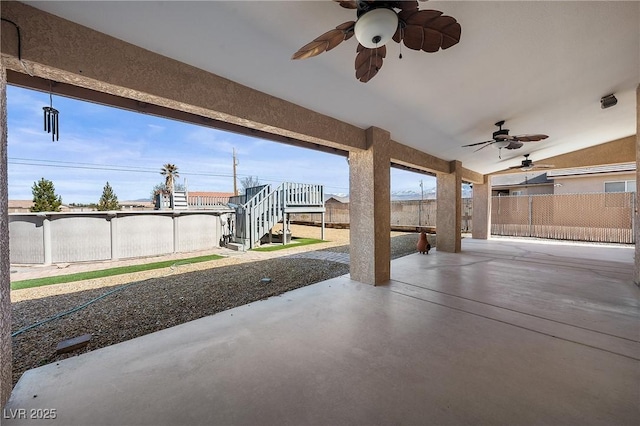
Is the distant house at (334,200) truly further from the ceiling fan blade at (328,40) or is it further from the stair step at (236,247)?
the ceiling fan blade at (328,40)

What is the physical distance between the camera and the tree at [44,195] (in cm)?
1117

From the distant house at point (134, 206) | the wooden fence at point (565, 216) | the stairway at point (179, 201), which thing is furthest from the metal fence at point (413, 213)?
the distant house at point (134, 206)

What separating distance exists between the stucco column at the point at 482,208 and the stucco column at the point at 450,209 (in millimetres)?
3654

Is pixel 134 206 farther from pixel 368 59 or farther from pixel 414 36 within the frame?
pixel 414 36

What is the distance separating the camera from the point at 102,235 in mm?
6883

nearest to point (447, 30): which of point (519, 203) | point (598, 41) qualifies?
point (598, 41)

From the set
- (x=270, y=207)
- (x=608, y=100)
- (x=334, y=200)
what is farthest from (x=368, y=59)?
(x=334, y=200)

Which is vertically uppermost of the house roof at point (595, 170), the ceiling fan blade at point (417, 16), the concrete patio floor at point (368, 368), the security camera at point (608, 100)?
the security camera at point (608, 100)

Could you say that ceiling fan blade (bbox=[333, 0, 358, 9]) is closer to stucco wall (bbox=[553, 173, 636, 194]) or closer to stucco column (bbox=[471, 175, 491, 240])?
stucco column (bbox=[471, 175, 491, 240])

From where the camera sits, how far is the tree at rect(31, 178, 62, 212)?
11.2m

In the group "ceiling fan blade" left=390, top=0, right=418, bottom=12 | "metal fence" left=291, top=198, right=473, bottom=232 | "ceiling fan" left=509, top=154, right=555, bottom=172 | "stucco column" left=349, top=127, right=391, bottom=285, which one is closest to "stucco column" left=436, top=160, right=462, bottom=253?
"ceiling fan" left=509, top=154, right=555, bottom=172

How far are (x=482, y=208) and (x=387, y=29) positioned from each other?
1059 cm

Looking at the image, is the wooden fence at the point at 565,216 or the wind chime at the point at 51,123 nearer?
the wind chime at the point at 51,123

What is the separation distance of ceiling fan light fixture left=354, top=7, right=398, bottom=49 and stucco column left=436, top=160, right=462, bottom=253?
6.53 metres
